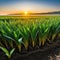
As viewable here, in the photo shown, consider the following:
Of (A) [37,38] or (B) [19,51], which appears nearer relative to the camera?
(B) [19,51]

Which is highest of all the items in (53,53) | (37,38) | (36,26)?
(36,26)

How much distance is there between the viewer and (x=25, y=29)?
9.09ft

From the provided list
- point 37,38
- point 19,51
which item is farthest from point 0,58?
point 37,38

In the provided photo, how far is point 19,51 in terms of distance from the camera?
8.91ft

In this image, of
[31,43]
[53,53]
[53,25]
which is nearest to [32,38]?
[31,43]

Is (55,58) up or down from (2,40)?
down

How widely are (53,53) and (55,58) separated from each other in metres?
0.23

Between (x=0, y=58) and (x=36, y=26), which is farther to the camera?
(x=36, y=26)

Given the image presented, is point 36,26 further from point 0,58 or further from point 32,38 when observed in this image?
point 0,58

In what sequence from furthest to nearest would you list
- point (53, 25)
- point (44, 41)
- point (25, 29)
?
point (53, 25), point (44, 41), point (25, 29)

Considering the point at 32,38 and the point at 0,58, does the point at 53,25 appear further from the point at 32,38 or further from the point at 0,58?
the point at 0,58

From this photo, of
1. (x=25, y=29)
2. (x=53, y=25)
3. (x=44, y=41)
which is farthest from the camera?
(x=53, y=25)

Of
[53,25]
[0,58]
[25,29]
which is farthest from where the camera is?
[53,25]

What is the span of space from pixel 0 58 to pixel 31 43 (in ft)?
1.74
